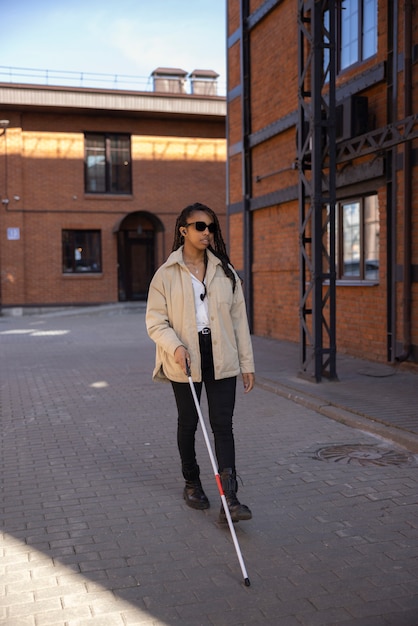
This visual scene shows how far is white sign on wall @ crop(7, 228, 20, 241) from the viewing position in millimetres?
25953

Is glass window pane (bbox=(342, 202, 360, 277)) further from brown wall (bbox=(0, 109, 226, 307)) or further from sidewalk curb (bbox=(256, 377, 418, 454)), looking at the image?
brown wall (bbox=(0, 109, 226, 307))

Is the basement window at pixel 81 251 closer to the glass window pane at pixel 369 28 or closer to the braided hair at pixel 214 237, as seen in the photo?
the glass window pane at pixel 369 28

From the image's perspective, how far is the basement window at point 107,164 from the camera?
27359 millimetres

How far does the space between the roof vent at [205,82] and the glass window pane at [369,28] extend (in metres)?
19.4

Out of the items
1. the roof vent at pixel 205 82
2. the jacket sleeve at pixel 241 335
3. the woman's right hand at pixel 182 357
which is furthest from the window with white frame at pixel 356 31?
the roof vent at pixel 205 82

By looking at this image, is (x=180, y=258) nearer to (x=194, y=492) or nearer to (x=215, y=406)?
(x=215, y=406)

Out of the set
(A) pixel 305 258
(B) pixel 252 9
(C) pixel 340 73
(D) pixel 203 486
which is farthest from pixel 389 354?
(B) pixel 252 9

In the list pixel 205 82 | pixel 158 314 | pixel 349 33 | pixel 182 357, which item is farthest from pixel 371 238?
pixel 205 82

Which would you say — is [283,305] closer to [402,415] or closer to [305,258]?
[305,258]

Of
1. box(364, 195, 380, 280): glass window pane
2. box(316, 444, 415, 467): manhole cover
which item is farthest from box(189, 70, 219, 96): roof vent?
box(316, 444, 415, 467): manhole cover

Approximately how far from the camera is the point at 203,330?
4691 mm

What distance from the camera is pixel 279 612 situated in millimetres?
3393

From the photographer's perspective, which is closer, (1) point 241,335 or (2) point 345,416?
(1) point 241,335

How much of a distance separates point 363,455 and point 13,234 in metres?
21.9
